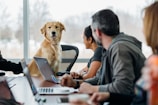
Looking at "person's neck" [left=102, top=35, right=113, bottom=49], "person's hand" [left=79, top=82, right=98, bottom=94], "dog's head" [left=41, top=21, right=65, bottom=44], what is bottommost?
"person's hand" [left=79, top=82, right=98, bottom=94]

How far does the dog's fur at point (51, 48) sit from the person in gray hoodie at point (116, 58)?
127cm

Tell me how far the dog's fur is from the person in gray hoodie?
49.8 inches

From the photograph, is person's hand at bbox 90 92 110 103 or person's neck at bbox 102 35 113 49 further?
person's neck at bbox 102 35 113 49

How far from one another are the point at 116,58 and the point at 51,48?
6.08ft

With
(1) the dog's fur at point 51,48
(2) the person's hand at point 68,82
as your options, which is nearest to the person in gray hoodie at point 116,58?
(2) the person's hand at point 68,82

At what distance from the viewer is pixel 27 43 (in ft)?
16.3

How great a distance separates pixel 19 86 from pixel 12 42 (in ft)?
8.43

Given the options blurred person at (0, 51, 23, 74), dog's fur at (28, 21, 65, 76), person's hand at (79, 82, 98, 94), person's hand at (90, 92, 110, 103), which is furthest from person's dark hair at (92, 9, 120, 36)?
blurred person at (0, 51, 23, 74)

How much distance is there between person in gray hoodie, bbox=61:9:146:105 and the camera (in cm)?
183

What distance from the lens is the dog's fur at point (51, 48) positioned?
3.22 meters

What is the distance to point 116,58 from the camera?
188 centimetres

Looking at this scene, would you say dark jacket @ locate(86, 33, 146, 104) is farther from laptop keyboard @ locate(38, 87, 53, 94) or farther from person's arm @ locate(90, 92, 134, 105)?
laptop keyboard @ locate(38, 87, 53, 94)

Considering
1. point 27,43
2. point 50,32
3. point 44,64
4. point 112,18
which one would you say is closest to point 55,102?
point 112,18

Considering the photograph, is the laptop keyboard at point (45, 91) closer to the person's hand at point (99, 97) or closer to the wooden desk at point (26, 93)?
the wooden desk at point (26, 93)
